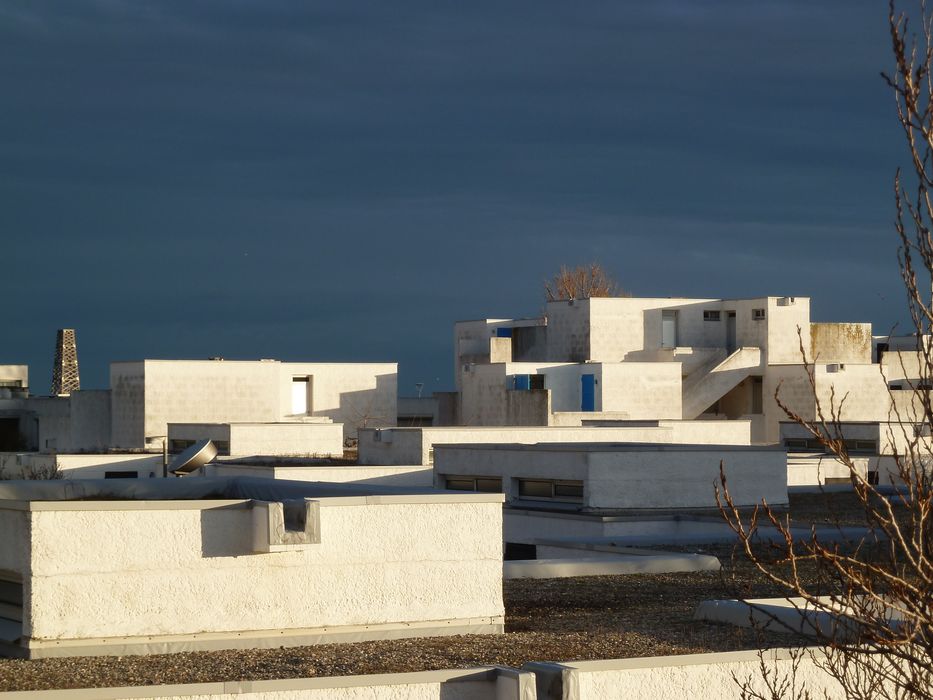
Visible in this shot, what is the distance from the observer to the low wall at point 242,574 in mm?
13812

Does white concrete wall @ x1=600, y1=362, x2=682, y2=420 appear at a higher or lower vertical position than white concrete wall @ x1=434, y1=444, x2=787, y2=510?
higher

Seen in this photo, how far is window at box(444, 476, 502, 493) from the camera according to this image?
39750 mm

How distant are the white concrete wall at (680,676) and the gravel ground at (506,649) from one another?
806 mm

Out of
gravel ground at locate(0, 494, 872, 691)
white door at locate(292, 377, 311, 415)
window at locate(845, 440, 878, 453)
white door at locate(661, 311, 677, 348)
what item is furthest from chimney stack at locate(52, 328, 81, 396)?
gravel ground at locate(0, 494, 872, 691)

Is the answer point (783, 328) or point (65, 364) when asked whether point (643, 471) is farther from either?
point (65, 364)

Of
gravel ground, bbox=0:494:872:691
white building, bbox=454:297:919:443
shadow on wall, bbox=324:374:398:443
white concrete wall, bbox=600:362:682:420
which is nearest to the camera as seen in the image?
gravel ground, bbox=0:494:872:691

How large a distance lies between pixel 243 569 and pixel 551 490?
24.1m

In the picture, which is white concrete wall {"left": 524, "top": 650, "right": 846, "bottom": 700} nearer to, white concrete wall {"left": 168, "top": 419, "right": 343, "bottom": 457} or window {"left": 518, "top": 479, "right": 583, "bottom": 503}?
window {"left": 518, "top": 479, "right": 583, "bottom": 503}

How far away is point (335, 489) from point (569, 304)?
53.8 meters

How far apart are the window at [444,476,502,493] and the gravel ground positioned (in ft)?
67.6

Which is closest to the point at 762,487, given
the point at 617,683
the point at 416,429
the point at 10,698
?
the point at 416,429

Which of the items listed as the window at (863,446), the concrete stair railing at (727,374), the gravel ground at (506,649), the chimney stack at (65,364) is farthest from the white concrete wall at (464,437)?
the chimney stack at (65,364)

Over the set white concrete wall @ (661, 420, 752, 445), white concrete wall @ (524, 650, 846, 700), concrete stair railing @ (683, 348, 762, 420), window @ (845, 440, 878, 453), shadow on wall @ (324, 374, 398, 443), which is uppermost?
concrete stair railing @ (683, 348, 762, 420)

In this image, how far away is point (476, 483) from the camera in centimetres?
4038
